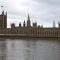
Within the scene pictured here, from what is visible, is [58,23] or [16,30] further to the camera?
[58,23]

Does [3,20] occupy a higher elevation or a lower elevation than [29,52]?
higher

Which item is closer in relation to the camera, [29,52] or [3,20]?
[29,52]

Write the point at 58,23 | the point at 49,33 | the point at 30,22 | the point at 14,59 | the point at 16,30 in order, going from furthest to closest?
the point at 30,22, the point at 58,23, the point at 16,30, the point at 49,33, the point at 14,59

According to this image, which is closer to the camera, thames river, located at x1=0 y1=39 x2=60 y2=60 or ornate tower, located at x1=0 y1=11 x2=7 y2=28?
thames river, located at x1=0 y1=39 x2=60 y2=60

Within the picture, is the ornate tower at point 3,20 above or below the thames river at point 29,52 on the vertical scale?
above

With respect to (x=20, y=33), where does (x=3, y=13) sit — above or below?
above

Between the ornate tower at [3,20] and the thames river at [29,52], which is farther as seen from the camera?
the ornate tower at [3,20]

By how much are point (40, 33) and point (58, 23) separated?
10630mm

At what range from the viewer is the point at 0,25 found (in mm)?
54031

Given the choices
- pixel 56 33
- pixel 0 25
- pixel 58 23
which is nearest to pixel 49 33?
pixel 56 33

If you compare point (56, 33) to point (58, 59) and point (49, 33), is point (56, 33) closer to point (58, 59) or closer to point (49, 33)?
point (49, 33)

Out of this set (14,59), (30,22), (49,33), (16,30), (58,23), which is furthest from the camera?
(30,22)

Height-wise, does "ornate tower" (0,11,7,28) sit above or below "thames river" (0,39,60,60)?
above

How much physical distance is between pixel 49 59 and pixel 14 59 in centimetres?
126
